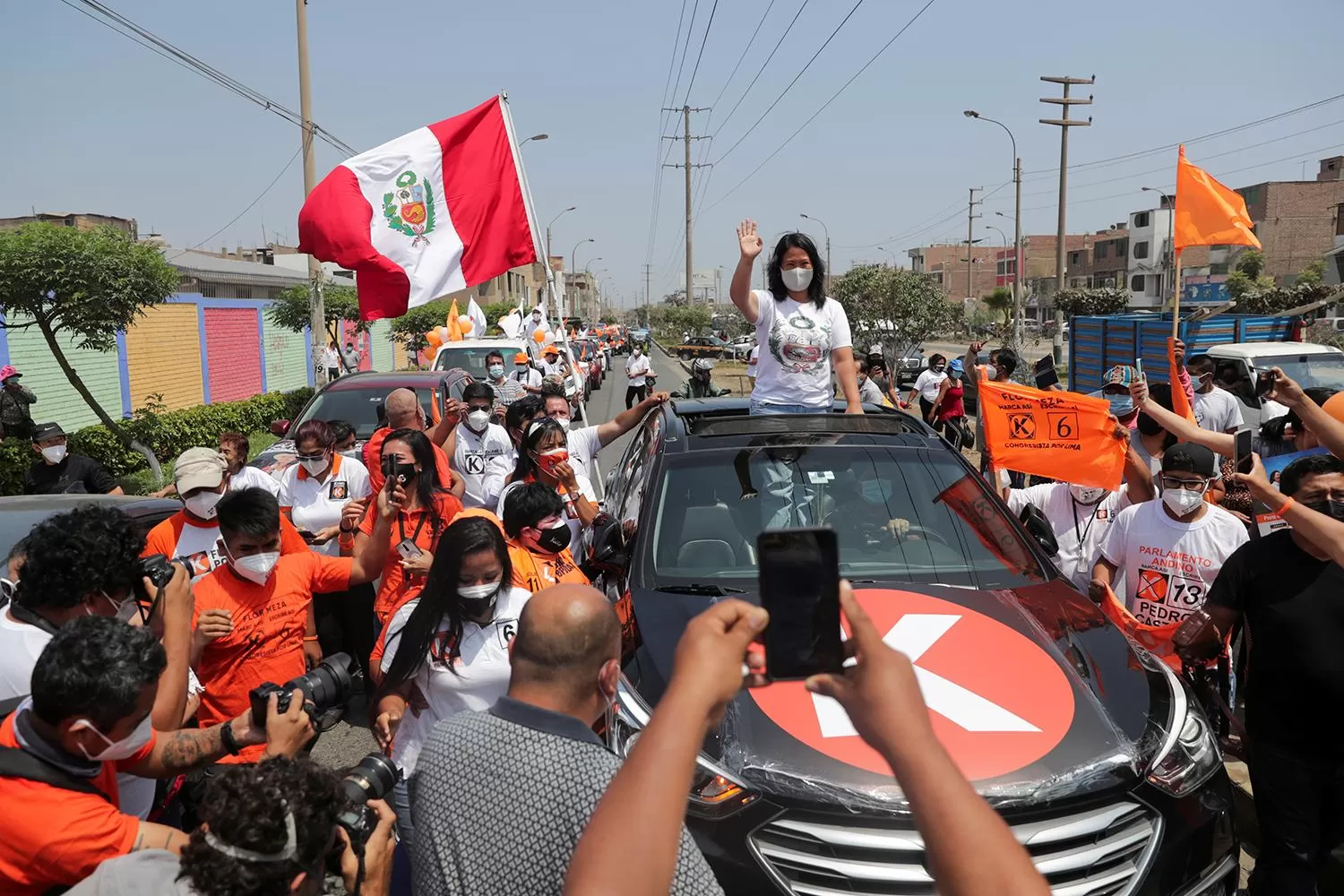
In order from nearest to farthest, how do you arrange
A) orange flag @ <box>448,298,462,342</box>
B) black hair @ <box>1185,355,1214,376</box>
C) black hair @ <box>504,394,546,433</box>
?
black hair @ <box>504,394,546,433</box> < black hair @ <box>1185,355,1214,376</box> < orange flag @ <box>448,298,462,342</box>

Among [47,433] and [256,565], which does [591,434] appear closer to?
[256,565]

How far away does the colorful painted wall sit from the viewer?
14914mm

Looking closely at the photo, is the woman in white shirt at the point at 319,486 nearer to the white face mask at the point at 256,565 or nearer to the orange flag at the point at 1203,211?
the white face mask at the point at 256,565

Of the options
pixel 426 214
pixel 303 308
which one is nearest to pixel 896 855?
pixel 426 214

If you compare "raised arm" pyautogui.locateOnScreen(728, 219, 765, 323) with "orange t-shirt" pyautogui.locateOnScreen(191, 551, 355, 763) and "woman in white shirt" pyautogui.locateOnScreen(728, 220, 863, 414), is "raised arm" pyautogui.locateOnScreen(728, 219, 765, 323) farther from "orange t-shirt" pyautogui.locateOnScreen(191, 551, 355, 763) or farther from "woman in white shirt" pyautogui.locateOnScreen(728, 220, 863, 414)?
"orange t-shirt" pyautogui.locateOnScreen(191, 551, 355, 763)

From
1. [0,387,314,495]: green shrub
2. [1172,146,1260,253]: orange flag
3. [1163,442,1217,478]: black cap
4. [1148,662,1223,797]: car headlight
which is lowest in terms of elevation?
[0,387,314,495]: green shrub

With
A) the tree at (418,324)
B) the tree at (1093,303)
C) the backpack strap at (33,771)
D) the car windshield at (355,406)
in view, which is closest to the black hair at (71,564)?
the backpack strap at (33,771)

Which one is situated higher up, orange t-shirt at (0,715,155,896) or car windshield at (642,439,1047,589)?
car windshield at (642,439,1047,589)

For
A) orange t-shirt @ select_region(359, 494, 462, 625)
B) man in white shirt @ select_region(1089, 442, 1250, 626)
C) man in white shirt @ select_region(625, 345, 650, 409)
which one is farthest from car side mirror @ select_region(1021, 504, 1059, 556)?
man in white shirt @ select_region(625, 345, 650, 409)

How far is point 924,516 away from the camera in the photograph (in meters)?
4.39

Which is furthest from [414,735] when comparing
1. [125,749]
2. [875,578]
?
[875,578]

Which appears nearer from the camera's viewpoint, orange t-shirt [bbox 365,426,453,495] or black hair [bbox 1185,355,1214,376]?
orange t-shirt [bbox 365,426,453,495]

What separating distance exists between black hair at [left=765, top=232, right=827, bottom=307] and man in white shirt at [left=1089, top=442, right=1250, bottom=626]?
1.99 metres

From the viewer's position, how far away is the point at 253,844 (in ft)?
5.86
